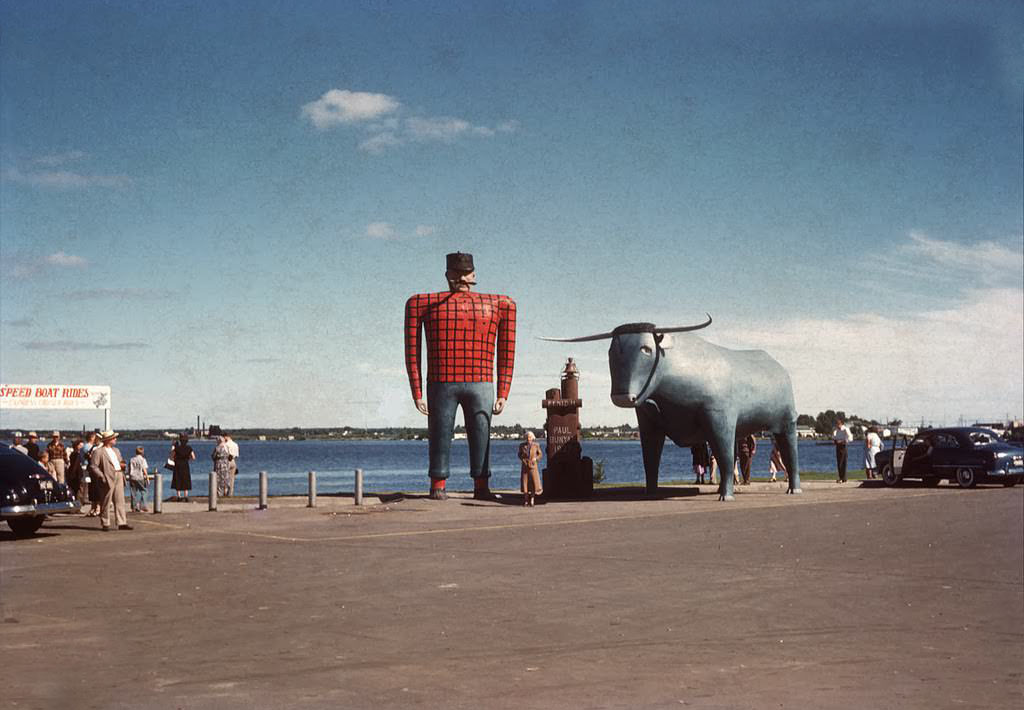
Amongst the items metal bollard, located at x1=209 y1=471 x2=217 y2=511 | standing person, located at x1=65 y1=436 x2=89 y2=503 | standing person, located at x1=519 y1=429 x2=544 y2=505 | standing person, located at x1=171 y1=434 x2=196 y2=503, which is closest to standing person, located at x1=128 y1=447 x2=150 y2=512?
standing person, located at x1=65 y1=436 x2=89 y2=503

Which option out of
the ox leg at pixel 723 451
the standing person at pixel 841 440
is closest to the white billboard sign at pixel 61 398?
the ox leg at pixel 723 451

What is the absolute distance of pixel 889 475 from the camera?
2936cm

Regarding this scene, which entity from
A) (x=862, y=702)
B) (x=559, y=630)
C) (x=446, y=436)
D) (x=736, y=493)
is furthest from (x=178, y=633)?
(x=736, y=493)

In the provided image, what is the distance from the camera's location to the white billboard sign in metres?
27.1

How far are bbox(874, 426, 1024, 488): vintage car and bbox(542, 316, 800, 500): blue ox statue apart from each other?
16.1 ft

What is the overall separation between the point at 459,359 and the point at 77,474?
324 inches

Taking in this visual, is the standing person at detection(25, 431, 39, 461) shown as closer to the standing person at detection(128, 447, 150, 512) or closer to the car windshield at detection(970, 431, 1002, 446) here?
the standing person at detection(128, 447, 150, 512)

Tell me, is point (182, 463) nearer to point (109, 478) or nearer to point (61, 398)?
point (61, 398)

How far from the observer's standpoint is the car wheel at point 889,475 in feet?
95.8

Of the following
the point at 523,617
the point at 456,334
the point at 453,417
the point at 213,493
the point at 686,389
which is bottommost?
the point at 523,617

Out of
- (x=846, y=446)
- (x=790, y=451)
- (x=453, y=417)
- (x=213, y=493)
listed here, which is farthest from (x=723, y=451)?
(x=213, y=493)

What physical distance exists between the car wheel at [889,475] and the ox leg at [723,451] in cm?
715

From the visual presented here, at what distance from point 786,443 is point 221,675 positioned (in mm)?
21512

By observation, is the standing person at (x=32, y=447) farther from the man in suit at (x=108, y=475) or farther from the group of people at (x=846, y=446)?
the group of people at (x=846, y=446)
